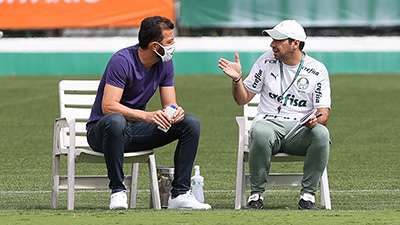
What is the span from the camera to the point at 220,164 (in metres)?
13.2

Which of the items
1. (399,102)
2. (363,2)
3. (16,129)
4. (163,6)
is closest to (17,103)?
(16,129)

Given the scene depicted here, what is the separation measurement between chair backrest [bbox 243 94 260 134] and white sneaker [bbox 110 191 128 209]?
4.03 ft

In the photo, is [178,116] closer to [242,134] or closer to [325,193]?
[242,134]

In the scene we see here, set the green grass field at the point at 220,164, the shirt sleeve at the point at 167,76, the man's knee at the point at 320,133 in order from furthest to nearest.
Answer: the shirt sleeve at the point at 167,76 → the man's knee at the point at 320,133 → the green grass field at the point at 220,164

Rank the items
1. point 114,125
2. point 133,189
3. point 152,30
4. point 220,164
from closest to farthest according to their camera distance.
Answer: point 114,125, point 152,30, point 133,189, point 220,164

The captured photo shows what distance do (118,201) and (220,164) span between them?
372 cm

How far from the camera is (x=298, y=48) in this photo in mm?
10117

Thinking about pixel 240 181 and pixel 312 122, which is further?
pixel 240 181

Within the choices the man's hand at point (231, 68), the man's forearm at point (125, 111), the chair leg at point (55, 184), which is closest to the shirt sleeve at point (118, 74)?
the man's forearm at point (125, 111)

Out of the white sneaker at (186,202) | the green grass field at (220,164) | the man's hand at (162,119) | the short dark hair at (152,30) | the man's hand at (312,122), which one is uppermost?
the short dark hair at (152,30)

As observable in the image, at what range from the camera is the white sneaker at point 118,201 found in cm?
959

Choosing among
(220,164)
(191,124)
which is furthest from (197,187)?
(220,164)

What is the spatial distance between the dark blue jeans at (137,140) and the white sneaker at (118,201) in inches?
1.9

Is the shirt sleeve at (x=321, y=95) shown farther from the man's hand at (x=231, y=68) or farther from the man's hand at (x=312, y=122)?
the man's hand at (x=231, y=68)
